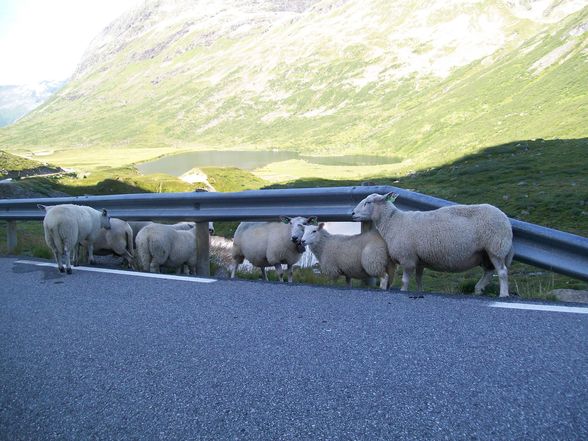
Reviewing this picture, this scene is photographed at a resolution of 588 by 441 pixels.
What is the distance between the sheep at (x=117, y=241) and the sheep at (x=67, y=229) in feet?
2.66

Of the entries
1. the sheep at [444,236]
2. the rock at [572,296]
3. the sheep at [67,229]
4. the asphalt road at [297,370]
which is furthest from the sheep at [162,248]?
the rock at [572,296]

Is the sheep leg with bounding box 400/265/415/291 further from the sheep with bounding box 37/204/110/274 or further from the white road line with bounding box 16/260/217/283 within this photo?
the sheep with bounding box 37/204/110/274

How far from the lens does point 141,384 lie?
3.73 m

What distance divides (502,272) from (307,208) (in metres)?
2.78

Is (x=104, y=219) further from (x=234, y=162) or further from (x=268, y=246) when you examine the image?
(x=234, y=162)

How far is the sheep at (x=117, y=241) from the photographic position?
10617 millimetres

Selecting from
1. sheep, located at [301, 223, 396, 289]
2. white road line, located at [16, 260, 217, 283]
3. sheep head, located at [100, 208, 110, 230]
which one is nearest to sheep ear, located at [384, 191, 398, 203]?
sheep, located at [301, 223, 396, 289]

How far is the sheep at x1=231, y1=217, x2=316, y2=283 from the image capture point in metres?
8.84

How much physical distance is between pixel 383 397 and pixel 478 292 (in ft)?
11.8

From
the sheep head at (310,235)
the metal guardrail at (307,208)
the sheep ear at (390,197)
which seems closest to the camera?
the metal guardrail at (307,208)

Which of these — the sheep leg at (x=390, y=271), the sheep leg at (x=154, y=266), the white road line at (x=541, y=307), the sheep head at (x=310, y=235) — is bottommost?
the sheep leg at (x=154, y=266)

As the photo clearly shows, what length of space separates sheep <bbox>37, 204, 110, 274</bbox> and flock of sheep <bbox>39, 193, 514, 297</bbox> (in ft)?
0.05

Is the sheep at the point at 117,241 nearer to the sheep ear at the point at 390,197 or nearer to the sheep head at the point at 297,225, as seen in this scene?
the sheep head at the point at 297,225

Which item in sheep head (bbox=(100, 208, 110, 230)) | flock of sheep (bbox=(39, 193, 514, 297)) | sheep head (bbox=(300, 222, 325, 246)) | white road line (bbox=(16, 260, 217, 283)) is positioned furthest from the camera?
sheep head (bbox=(100, 208, 110, 230))
